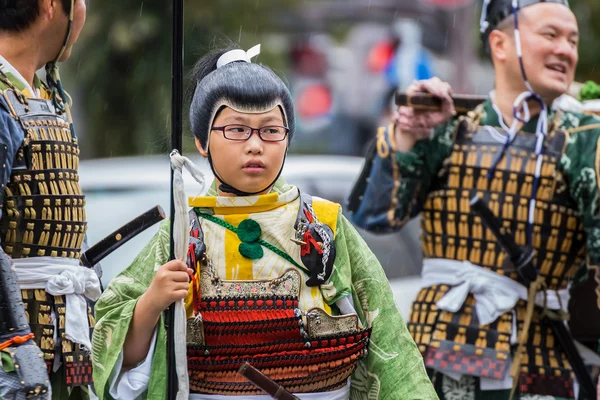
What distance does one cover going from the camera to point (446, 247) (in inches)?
207

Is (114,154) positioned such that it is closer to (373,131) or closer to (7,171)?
(373,131)

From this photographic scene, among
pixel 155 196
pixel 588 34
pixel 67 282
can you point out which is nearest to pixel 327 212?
pixel 67 282

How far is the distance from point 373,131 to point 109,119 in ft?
17.4

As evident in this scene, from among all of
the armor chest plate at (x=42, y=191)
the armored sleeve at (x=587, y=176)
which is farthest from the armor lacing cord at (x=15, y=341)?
the armored sleeve at (x=587, y=176)

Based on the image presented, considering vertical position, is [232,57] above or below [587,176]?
above

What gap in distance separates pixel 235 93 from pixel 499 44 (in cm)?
191

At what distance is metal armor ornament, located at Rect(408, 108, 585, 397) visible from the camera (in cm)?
509

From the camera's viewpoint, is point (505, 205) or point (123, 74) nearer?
point (505, 205)

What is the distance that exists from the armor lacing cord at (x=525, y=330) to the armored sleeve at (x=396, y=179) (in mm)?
592

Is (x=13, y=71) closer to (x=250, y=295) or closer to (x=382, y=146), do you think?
(x=250, y=295)

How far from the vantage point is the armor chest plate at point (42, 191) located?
13.7 feet

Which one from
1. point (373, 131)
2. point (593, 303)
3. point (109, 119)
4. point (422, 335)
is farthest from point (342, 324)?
point (373, 131)

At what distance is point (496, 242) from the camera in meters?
5.17

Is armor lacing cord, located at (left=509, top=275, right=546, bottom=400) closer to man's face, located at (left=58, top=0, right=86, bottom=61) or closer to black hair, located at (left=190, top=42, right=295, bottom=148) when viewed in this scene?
black hair, located at (left=190, top=42, right=295, bottom=148)
